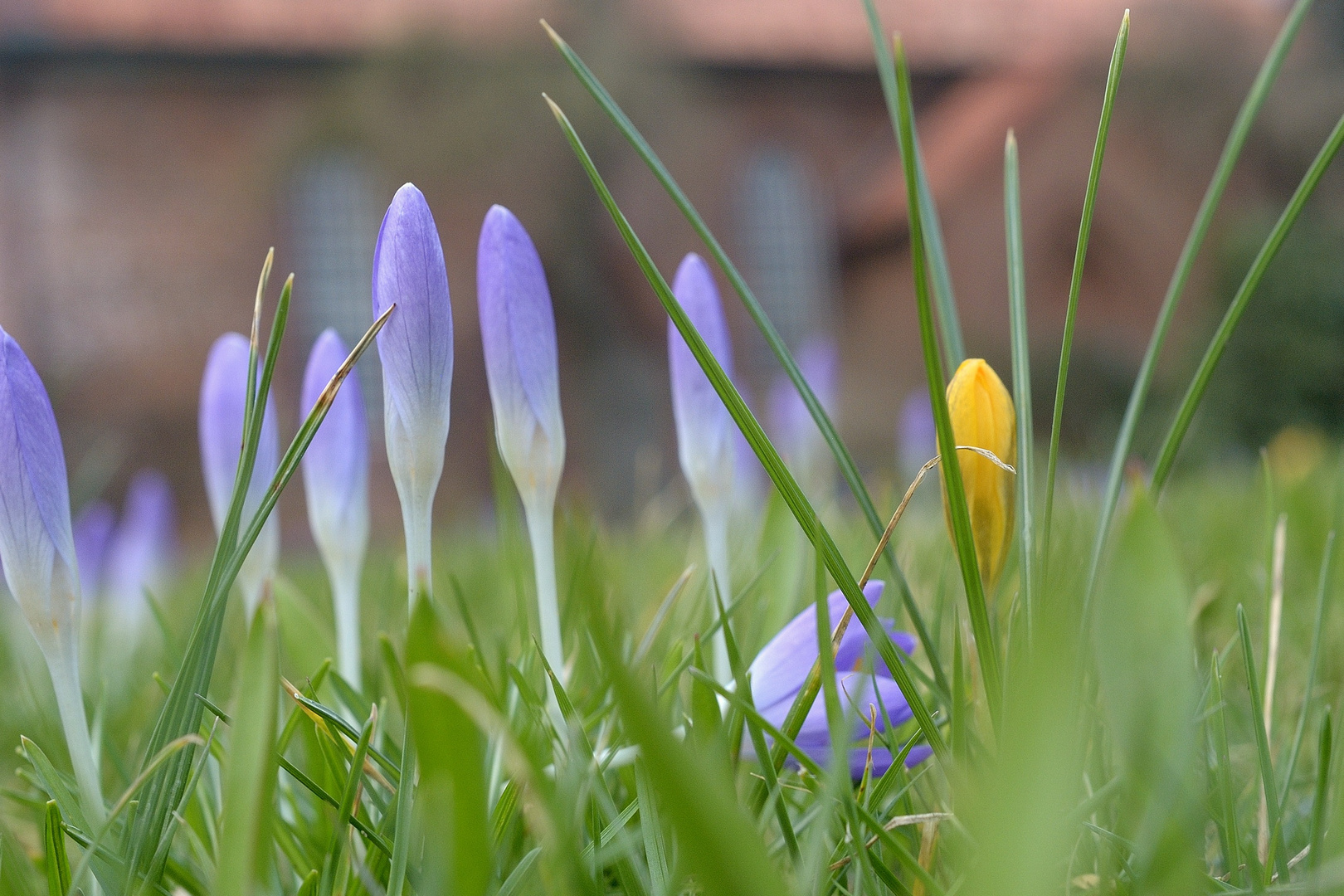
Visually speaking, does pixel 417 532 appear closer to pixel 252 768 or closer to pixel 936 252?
pixel 252 768

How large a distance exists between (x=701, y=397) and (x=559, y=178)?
9325mm

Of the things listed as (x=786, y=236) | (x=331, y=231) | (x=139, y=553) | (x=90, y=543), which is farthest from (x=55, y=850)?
(x=786, y=236)

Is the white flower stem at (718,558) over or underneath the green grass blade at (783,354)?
underneath

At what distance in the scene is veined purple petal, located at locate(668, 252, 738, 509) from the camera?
397 millimetres

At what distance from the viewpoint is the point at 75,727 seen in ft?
0.99

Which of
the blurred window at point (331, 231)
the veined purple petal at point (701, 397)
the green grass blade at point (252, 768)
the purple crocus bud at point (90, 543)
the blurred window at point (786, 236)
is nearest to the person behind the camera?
the green grass blade at point (252, 768)

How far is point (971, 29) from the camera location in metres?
10.8

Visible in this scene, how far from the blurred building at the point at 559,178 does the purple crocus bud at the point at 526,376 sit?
749 cm

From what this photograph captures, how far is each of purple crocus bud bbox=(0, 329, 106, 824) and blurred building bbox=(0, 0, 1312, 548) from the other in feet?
24.7

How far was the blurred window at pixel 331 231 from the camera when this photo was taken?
9.60 metres

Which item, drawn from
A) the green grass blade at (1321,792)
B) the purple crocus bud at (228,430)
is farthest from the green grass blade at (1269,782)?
the purple crocus bud at (228,430)

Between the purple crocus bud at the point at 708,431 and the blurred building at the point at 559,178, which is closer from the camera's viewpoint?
the purple crocus bud at the point at 708,431

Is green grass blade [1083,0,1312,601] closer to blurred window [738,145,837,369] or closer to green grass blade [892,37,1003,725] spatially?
green grass blade [892,37,1003,725]

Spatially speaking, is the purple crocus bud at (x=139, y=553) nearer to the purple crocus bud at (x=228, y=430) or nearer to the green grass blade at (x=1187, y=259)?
the purple crocus bud at (x=228, y=430)
